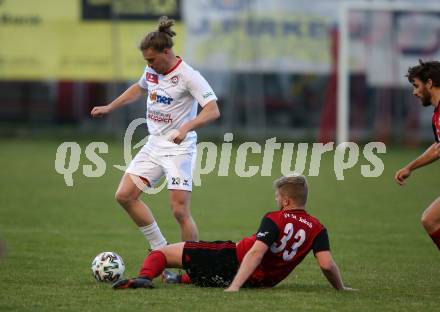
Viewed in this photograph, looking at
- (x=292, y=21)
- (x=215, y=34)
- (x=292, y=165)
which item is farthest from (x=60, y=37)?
(x=292, y=165)

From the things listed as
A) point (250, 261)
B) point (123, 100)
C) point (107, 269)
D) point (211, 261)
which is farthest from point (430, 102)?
point (107, 269)

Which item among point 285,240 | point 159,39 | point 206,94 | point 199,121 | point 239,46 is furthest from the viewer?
point 239,46

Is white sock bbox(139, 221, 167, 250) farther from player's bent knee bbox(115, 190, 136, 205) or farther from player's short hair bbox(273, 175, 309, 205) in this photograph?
player's short hair bbox(273, 175, 309, 205)

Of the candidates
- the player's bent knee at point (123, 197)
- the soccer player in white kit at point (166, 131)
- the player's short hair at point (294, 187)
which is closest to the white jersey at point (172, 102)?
the soccer player in white kit at point (166, 131)

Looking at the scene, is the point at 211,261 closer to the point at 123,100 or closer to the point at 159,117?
the point at 159,117

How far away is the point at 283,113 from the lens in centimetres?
2848

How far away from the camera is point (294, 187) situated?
7.37 m

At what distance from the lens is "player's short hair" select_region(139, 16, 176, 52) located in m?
8.17

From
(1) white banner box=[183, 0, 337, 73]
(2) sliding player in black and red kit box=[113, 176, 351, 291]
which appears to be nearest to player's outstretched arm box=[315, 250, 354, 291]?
(2) sliding player in black and red kit box=[113, 176, 351, 291]

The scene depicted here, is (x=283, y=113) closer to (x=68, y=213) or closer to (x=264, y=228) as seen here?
(x=68, y=213)

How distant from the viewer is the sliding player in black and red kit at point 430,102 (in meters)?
7.64

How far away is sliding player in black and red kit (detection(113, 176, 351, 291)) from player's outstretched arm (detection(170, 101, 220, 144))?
88cm

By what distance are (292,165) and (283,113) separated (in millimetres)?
8378

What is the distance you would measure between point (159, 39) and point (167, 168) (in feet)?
3.91
